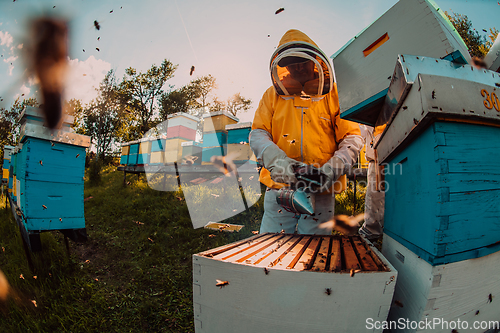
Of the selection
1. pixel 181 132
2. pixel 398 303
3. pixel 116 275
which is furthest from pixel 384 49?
pixel 181 132

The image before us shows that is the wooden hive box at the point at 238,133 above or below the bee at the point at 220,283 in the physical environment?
above

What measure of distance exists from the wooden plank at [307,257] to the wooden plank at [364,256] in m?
0.20

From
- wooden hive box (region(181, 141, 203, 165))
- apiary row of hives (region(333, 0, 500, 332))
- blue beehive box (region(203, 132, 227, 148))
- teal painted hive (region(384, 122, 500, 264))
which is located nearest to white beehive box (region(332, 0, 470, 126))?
apiary row of hives (region(333, 0, 500, 332))

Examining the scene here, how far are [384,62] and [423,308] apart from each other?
3.30 ft

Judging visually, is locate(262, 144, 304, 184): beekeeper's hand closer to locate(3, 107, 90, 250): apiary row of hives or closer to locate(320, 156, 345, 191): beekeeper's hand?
locate(320, 156, 345, 191): beekeeper's hand

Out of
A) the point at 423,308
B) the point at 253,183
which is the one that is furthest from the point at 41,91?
the point at 423,308

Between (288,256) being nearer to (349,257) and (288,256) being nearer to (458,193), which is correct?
(349,257)

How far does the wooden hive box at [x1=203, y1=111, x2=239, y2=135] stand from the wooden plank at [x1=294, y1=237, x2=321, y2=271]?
5223mm

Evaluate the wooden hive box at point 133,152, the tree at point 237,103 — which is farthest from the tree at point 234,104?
the wooden hive box at point 133,152

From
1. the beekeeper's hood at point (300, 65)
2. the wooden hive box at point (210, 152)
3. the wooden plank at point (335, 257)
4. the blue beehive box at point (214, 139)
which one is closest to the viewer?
the wooden plank at point (335, 257)

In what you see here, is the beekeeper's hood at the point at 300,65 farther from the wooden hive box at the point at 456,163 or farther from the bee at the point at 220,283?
the bee at the point at 220,283

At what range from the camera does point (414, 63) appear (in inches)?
31.4

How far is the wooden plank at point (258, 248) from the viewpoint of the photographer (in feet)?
3.08

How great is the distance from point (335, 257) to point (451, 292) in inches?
15.2
